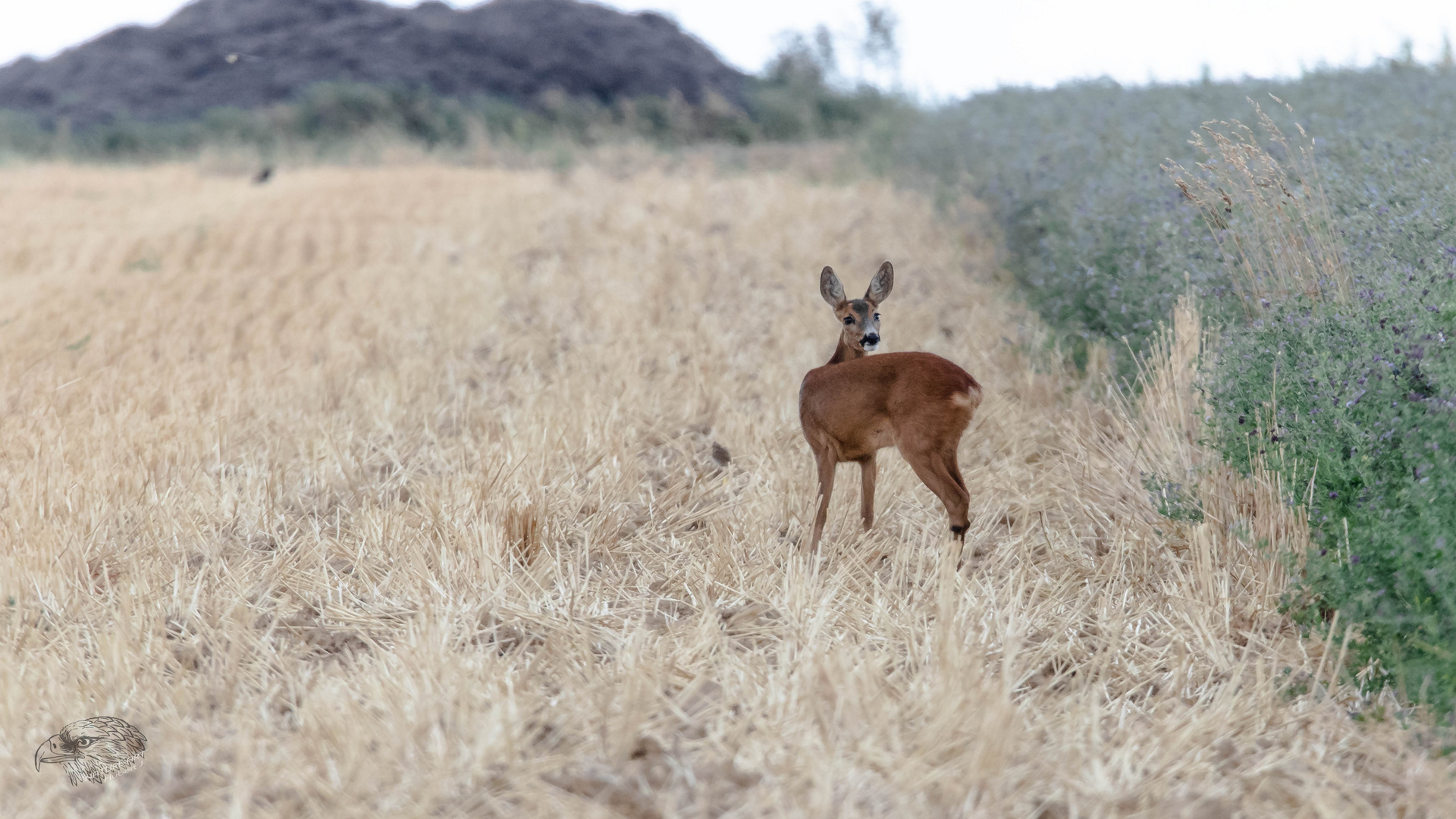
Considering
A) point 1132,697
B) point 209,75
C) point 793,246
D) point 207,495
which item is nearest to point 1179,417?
point 1132,697

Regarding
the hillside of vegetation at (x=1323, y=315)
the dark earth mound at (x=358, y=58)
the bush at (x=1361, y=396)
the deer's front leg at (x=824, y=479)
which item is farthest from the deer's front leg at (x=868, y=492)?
the dark earth mound at (x=358, y=58)

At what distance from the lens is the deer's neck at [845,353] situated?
3.93 meters

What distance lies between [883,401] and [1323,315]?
148cm

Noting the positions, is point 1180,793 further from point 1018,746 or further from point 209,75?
point 209,75

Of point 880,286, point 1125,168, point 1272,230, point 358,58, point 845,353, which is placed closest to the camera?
point 880,286

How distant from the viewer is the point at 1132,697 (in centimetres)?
304

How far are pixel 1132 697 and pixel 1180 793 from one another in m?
0.61

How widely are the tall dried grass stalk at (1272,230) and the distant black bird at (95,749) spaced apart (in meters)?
3.68

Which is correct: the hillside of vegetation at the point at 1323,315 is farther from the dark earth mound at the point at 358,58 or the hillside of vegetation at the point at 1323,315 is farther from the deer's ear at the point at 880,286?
the dark earth mound at the point at 358,58

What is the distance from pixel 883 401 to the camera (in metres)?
3.51

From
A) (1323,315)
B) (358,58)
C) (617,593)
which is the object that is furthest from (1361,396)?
(358,58)

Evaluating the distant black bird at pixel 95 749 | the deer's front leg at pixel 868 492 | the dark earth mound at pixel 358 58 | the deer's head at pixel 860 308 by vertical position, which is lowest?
the distant black bird at pixel 95 749

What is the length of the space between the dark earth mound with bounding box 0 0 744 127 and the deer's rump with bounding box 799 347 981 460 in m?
38.4

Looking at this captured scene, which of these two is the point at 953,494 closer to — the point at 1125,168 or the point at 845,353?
the point at 845,353
